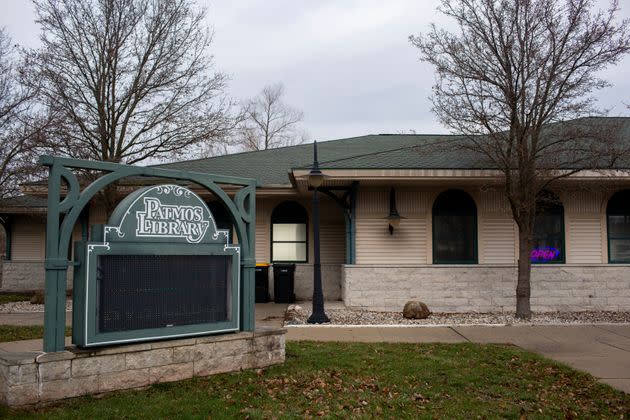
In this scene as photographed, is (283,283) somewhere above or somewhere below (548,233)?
below

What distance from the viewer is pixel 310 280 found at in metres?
16.8

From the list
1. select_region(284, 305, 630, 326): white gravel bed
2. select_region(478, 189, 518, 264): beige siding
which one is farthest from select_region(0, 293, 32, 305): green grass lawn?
select_region(478, 189, 518, 264): beige siding

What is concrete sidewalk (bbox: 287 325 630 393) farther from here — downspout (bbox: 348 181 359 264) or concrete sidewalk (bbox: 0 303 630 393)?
downspout (bbox: 348 181 359 264)

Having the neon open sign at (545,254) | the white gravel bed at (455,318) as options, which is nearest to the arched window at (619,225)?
the neon open sign at (545,254)

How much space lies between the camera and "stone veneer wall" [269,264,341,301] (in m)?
16.7

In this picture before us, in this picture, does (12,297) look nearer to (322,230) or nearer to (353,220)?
(322,230)

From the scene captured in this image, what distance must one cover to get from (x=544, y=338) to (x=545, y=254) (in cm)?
481

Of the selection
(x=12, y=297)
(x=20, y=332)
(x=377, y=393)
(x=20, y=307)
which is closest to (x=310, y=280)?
(x=20, y=307)

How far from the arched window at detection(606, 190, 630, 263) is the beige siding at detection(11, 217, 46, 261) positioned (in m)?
17.9

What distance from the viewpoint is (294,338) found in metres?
9.91

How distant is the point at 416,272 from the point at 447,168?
106 inches

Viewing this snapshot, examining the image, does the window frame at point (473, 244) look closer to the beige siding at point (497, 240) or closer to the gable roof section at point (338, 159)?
the beige siding at point (497, 240)

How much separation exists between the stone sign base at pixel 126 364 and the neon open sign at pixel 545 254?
9.23m

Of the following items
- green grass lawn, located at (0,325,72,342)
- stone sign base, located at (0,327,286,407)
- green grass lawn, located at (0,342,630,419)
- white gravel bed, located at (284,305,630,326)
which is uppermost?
stone sign base, located at (0,327,286,407)
